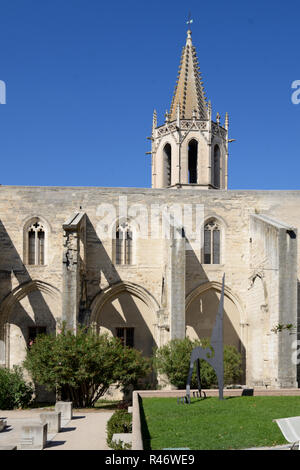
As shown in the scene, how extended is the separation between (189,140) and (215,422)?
23457 mm

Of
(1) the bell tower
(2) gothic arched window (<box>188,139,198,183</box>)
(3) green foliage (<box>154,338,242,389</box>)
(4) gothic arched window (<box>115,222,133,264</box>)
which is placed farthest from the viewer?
(2) gothic arched window (<box>188,139,198,183</box>)

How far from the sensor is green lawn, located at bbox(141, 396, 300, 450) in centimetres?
1209

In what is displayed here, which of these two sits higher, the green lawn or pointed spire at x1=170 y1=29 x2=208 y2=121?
pointed spire at x1=170 y1=29 x2=208 y2=121

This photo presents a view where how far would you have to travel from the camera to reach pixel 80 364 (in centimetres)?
2081

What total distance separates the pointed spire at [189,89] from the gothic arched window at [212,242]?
11221 millimetres

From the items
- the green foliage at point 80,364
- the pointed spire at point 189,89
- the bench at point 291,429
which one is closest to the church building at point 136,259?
the green foliage at point 80,364

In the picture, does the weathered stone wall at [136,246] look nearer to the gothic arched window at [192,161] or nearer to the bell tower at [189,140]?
the bell tower at [189,140]

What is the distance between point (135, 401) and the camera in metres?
17.7

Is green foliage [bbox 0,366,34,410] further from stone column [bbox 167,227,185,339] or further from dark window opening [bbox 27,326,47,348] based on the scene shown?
stone column [bbox 167,227,185,339]

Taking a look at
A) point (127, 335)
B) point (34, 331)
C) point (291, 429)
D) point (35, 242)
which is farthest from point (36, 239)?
point (291, 429)

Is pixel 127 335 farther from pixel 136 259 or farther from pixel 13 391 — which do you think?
pixel 13 391

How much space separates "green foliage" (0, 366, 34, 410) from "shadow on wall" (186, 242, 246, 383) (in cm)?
689

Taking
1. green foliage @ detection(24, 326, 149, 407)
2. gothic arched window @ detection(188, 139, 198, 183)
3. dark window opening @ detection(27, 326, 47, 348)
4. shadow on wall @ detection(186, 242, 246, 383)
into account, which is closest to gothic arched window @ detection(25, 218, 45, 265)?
dark window opening @ detection(27, 326, 47, 348)

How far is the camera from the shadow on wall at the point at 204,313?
25.9 meters
